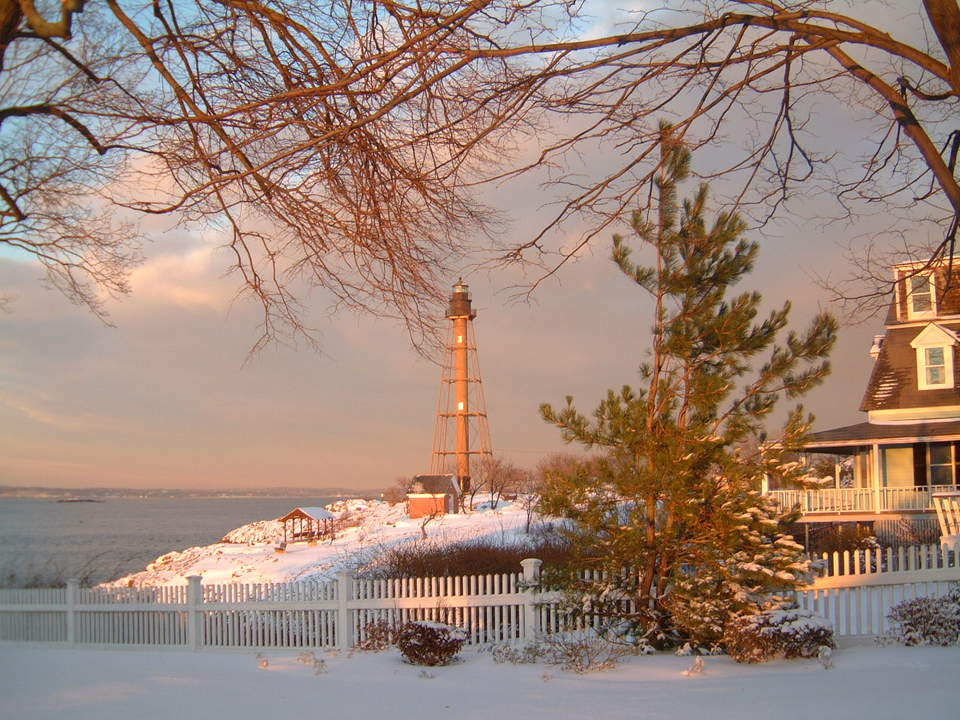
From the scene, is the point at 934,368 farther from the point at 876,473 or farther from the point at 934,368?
the point at 876,473

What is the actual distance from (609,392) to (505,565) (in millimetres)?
7679

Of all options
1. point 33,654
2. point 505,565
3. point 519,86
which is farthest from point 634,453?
point 33,654

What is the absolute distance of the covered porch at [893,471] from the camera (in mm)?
24672

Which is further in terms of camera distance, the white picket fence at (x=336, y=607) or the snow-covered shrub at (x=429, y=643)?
the white picket fence at (x=336, y=607)

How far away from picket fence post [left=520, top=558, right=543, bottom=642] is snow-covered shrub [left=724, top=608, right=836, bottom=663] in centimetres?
277

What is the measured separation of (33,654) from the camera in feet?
45.5

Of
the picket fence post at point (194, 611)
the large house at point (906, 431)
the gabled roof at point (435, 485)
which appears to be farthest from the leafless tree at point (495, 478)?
the picket fence post at point (194, 611)

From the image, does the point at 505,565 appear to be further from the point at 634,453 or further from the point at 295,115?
the point at 295,115

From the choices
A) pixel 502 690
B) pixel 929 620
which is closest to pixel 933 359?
pixel 929 620

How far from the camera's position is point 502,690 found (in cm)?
941

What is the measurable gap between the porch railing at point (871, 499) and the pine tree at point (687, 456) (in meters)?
14.0

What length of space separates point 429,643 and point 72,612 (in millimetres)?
7875

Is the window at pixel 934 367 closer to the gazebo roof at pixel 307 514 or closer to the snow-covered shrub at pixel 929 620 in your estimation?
the snow-covered shrub at pixel 929 620

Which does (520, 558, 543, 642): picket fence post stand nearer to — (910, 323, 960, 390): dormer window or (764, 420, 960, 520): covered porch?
(764, 420, 960, 520): covered porch
